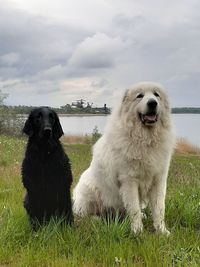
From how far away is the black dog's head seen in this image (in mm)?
5000

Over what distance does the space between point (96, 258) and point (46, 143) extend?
55.0 inches

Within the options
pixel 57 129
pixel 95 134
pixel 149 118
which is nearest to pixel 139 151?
pixel 149 118

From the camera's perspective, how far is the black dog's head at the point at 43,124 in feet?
16.4

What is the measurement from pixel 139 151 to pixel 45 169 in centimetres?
124

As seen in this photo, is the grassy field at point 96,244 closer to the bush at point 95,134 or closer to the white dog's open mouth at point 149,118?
the white dog's open mouth at point 149,118

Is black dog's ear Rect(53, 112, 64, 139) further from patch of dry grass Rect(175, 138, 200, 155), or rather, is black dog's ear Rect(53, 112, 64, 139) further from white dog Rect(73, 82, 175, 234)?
patch of dry grass Rect(175, 138, 200, 155)

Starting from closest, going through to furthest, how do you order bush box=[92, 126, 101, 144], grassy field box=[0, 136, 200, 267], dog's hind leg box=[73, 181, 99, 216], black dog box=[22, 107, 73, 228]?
grassy field box=[0, 136, 200, 267]
black dog box=[22, 107, 73, 228]
dog's hind leg box=[73, 181, 99, 216]
bush box=[92, 126, 101, 144]

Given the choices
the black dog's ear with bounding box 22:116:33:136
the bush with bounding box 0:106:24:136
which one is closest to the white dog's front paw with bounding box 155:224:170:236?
the black dog's ear with bounding box 22:116:33:136

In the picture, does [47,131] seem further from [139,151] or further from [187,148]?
[187,148]

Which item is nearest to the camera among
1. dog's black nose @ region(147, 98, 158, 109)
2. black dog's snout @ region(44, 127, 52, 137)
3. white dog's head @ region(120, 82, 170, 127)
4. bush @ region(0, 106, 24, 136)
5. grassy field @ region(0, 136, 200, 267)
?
grassy field @ region(0, 136, 200, 267)

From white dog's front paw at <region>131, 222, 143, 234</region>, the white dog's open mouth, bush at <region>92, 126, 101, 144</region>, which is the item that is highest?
the white dog's open mouth

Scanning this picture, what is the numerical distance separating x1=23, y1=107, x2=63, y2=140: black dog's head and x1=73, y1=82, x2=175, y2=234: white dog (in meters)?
0.90

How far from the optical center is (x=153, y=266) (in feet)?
13.8

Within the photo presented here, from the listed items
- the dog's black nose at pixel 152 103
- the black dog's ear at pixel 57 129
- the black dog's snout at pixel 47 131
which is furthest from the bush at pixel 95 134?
the black dog's snout at pixel 47 131
